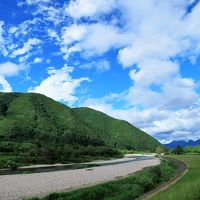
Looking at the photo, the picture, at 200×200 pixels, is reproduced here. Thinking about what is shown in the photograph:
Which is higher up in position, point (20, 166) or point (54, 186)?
point (20, 166)

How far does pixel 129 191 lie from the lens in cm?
3678

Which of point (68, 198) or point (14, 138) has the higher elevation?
point (14, 138)

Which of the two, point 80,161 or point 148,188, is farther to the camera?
point 80,161

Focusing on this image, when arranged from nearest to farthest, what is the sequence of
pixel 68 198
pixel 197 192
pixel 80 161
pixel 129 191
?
pixel 197 192 < pixel 68 198 < pixel 129 191 < pixel 80 161

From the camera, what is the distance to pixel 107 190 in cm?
3853

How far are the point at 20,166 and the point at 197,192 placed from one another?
75553 mm

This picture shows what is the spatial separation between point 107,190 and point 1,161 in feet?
204

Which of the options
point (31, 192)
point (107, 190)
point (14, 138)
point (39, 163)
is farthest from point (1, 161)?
point (14, 138)

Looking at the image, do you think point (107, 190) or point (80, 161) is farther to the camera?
point (80, 161)

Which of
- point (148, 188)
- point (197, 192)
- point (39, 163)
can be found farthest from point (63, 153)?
point (197, 192)

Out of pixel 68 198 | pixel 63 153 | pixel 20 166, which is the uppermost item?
pixel 63 153

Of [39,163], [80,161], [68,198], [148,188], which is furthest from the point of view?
[80,161]

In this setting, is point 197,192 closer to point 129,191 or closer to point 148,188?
point 129,191

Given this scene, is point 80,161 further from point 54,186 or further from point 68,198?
point 68,198
